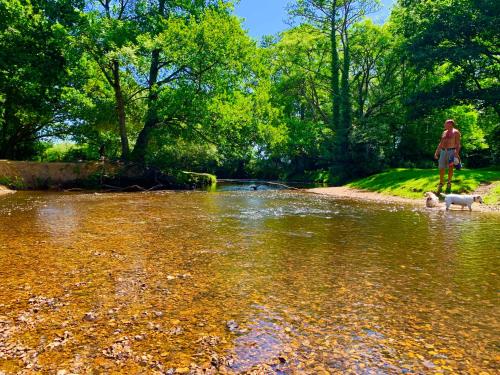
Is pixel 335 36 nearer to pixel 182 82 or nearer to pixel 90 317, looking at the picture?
pixel 182 82

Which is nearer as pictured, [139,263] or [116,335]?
[116,335]

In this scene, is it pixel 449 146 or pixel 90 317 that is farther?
pixel 449 146

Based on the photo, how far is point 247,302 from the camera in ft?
14.8

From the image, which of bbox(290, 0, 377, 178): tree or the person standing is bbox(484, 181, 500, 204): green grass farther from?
bbox(290, 0, 377, 178): tree

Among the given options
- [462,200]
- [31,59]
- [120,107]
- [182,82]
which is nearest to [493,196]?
[462,200]

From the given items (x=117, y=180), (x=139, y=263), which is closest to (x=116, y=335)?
(x=139, y=263)

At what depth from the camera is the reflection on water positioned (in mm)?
3201

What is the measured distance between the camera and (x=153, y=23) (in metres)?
30.4

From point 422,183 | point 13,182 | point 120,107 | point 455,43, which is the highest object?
point 455,43

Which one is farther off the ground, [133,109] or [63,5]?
[63,5]

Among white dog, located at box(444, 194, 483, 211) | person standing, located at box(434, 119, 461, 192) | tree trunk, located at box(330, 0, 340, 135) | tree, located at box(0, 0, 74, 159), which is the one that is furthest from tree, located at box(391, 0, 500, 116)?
tree, located at box(0, 0, 74, 159)

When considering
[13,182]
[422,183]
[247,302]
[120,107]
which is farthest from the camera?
[120,107]

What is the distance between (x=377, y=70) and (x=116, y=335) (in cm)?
4854

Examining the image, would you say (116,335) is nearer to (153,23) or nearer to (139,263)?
(139,263)
